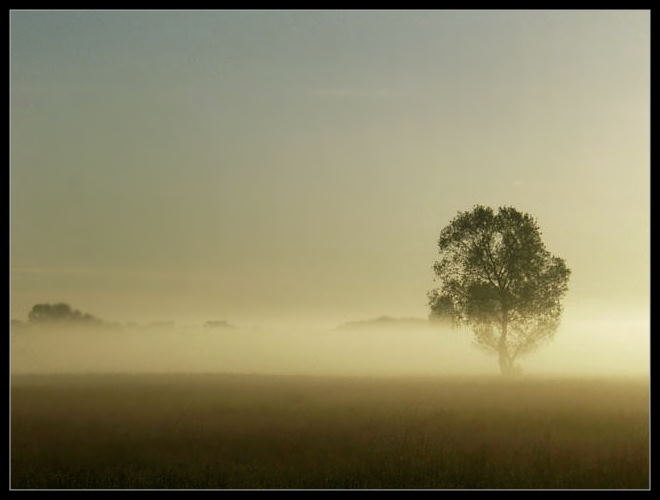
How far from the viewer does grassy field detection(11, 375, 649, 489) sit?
65.8ft

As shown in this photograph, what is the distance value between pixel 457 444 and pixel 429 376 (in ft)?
98.4

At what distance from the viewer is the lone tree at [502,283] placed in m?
44.3

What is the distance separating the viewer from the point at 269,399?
3375cm

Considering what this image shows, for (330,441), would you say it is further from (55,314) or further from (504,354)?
(55,314)

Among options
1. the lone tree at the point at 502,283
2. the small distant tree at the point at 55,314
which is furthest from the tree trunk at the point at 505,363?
the small distant tree at the point at 55,314

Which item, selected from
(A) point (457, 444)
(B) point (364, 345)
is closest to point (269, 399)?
(A) point (457, 444)

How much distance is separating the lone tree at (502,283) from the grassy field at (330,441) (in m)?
9.99

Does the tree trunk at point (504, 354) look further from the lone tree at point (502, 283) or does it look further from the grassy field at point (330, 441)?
the grassy field at point (330, 441)

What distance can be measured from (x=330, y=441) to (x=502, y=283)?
80.4ft

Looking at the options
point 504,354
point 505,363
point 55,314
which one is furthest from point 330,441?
point 55,314

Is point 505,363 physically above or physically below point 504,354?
below

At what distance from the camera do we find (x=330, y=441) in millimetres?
22734
